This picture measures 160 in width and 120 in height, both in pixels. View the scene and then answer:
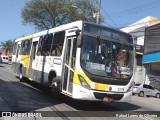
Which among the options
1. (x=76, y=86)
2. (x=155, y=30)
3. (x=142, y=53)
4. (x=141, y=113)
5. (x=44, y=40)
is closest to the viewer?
(x=76, y=86)

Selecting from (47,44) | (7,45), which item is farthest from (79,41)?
(7,45)

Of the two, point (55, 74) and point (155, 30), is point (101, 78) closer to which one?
point (55, 74)

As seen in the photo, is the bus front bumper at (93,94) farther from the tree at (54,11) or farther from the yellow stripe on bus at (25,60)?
the tree at (54,11)

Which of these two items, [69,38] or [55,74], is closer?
[69,38]

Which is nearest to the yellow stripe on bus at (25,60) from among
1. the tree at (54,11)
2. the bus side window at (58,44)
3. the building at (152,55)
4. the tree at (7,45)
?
the bus side window at (58,44)

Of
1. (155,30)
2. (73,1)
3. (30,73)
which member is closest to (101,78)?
(30,73)

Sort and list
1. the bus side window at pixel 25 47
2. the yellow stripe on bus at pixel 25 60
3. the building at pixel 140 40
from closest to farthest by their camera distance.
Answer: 1. the yellow stripe on bus at pixel 25 60
2. the bus side window at pixel 25 47
3. the building at pixel 140 40

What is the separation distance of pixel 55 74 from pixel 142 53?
24.7 m

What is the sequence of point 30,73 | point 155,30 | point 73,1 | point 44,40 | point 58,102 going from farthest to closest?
point 73,1
point 155,30
point 30,73
point 44,40
point 58,102

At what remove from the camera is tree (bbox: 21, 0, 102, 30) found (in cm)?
4834

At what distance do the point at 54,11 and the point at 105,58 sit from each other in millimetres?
39584

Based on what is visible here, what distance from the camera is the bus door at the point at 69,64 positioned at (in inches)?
466

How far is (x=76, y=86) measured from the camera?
11.3 metres

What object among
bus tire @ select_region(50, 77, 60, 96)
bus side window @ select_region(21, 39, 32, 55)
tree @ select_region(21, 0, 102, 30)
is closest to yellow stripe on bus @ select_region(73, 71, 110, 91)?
bus tire @ select_region(50, 77, 60, 96)
